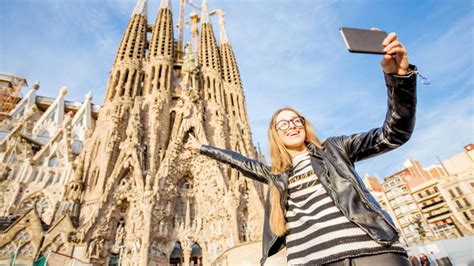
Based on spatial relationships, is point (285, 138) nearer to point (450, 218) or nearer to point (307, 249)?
point (307, 249)

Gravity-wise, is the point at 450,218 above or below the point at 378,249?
above

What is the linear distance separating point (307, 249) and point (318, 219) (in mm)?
156

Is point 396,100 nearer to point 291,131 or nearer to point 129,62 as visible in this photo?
point 291,131

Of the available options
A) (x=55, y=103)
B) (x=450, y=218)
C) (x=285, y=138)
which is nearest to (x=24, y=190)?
(x=55, y=103)

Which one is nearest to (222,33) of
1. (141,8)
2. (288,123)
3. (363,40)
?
(141,8)

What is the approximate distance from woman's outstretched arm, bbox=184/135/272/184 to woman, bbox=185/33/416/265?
4 cm

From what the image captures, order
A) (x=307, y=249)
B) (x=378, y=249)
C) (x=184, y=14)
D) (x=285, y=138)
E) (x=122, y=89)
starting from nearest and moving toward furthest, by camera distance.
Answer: (x=378, y=249) → (x=307, y=249) → (x=285, y=138) → (x=122, y=89) → (x=184, y=14)

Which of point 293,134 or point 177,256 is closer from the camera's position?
point 293,134

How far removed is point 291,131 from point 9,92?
32.8m

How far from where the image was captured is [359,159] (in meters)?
1.47

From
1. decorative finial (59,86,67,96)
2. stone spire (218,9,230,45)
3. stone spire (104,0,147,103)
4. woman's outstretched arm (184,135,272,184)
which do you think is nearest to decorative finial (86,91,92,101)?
decorative finial (59,86,67,96)

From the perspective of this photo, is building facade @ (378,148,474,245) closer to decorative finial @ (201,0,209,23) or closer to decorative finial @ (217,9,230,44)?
decorative finial @ (217,9,230,44)

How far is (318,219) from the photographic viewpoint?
130 centimetres

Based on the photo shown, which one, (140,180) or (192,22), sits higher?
(192,22)
